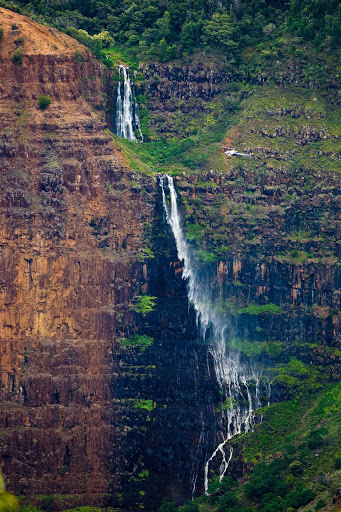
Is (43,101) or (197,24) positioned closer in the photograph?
(43,101)

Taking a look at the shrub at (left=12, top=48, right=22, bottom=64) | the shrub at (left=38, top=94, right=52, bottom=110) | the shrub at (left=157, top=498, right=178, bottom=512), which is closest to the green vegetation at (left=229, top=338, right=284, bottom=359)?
the shrub at (left=157, top=498, right=178, bottom=512)

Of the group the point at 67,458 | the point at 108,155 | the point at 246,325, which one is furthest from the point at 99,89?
the point at 67,458

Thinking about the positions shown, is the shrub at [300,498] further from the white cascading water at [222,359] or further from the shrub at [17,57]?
the shrub at [17,57]

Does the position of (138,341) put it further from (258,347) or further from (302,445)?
(302,445)

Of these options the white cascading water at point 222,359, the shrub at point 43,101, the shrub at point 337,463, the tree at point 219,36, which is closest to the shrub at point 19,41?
the shrub at point 43,101

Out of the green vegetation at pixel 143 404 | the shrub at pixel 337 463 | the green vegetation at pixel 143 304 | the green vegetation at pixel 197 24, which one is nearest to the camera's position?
the shrub at pixel 337 463

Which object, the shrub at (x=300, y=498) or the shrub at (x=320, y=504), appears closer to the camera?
the shrub at (x=320, y=504)

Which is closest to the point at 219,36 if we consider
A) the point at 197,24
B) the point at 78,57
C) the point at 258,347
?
the point at 197,24
